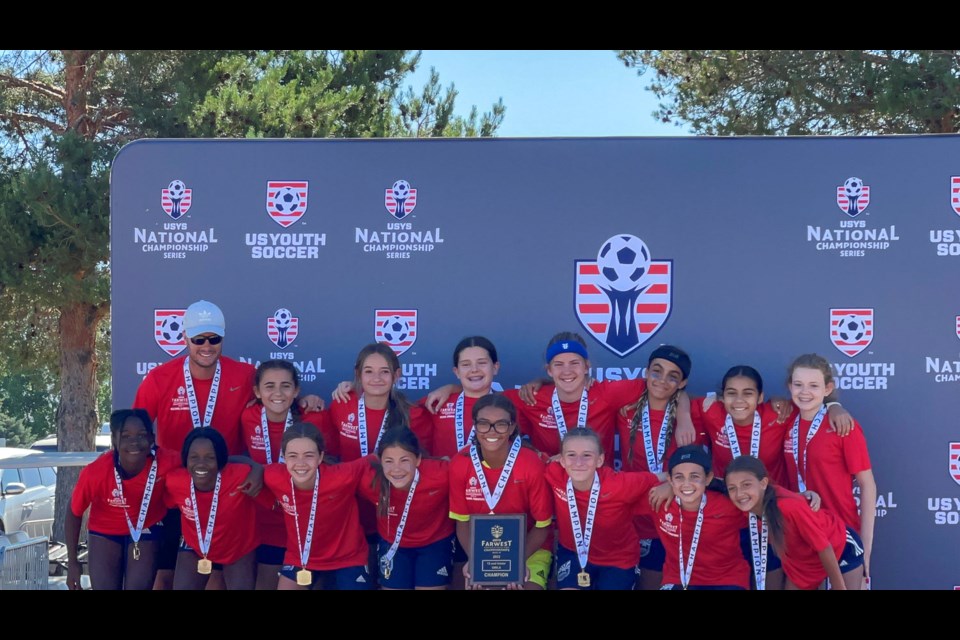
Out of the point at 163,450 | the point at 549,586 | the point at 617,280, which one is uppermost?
the point at 617,280

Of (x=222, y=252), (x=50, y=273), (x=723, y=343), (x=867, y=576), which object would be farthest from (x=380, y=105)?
(x=867, y=576)

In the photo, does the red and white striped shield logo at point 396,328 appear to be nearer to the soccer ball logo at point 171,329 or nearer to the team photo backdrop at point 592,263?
the team photo backdrop at point 592,263

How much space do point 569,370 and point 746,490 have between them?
124cm

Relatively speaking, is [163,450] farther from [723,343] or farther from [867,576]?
[867,576]

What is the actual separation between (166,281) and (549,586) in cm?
325

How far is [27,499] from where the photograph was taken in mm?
13883

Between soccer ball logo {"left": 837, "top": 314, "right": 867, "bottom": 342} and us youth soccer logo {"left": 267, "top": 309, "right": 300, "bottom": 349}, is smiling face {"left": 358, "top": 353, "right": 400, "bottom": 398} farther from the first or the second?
soccer ball logo {"left": 837, "top": 314, "right": 867, "bottom": 342}

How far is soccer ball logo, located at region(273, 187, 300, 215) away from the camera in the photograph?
21.8 feet

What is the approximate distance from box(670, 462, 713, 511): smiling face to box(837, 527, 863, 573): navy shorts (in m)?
0.93

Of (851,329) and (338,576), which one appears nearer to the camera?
(338,576)

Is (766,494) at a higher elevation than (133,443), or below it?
below

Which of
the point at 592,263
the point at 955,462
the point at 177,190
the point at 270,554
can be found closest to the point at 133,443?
the point at 270,554

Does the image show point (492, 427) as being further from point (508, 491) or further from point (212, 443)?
point (212, 443)

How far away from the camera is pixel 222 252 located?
6676 millimetres
